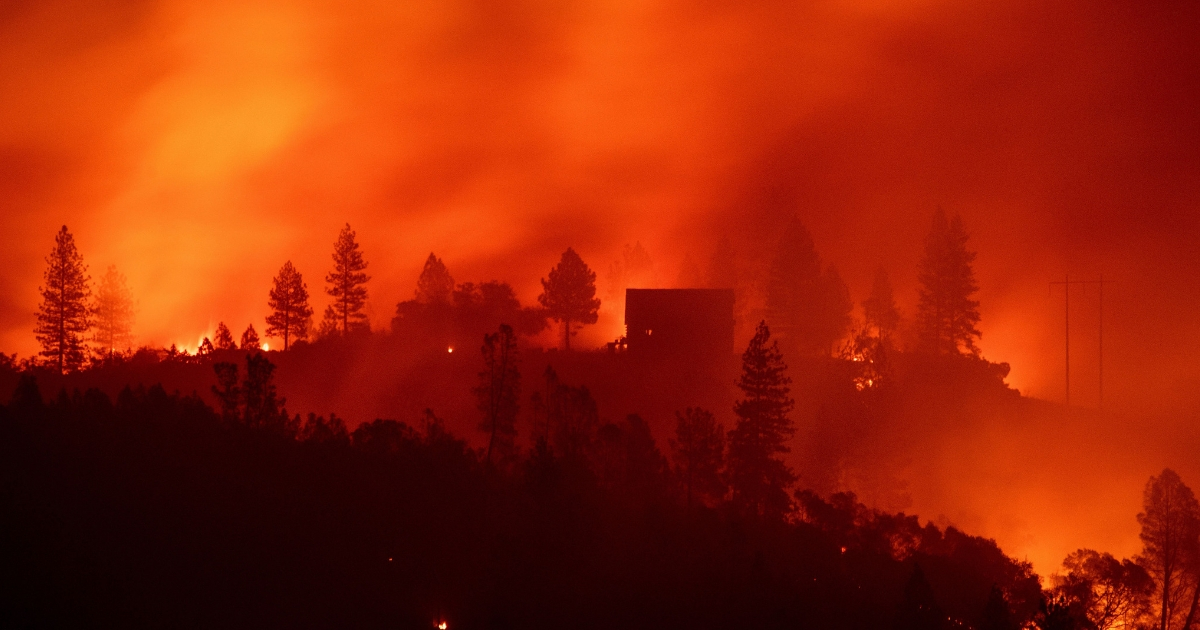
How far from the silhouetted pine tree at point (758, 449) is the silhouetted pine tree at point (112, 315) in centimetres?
6347

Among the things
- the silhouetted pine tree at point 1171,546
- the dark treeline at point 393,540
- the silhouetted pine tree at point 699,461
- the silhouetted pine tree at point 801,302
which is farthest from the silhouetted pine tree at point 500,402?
the silhouetted pine tree at point 801,302

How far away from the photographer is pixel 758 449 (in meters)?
49.5

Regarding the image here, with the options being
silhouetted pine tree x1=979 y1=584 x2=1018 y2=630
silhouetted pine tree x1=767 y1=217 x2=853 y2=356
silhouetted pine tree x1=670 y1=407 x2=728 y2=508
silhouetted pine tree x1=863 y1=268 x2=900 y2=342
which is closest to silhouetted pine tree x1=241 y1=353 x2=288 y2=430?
silhouetted pine tree x1=670 y1=407 x2=728 y2=508

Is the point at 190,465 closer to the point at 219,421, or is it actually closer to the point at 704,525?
the point at 219,421

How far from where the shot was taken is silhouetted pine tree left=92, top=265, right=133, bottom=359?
8650 cm

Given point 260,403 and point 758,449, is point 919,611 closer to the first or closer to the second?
point 758,449

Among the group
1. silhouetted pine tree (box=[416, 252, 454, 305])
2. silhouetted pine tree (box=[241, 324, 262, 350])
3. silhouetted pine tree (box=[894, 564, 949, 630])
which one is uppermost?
silhouetted pine tree (box=[416, 252, 454, 305])

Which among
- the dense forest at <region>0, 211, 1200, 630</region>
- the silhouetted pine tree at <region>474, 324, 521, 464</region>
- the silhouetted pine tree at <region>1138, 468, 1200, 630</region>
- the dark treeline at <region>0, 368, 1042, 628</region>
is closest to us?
the dark treeline at <region>0, 368, 1042, 628</region>

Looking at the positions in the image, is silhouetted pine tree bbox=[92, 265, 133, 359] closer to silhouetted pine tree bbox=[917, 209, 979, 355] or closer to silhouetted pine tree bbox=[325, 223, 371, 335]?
silhouetted pine tree bbox=[325, 223, 371, 335]

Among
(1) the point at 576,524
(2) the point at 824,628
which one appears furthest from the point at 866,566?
(1) the point at 576,524

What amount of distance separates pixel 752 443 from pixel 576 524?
15006mm

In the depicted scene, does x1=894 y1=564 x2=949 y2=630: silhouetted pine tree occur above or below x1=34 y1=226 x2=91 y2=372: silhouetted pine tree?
below

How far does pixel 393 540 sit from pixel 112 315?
212 ft

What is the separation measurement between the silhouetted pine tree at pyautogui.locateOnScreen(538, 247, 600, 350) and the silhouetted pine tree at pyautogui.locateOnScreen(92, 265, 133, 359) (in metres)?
39.6
